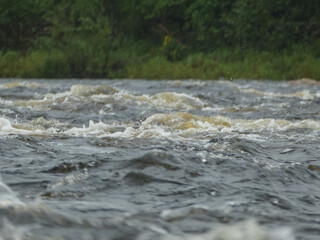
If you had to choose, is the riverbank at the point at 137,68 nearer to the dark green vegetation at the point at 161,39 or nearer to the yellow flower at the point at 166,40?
the dark green vegetation at the point at 161,39

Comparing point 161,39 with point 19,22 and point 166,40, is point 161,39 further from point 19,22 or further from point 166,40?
point 19,22

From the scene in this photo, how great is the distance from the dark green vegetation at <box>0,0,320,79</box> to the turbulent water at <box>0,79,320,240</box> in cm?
1229

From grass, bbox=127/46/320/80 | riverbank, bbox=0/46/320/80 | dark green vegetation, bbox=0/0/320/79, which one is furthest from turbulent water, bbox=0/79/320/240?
dark green vegetation, bbox=0/0/320/79

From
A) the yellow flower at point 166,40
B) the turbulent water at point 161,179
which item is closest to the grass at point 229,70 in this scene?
the yellow flower at point 166,40

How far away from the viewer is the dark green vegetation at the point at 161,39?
18.8m

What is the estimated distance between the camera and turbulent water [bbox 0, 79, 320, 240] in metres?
2.39

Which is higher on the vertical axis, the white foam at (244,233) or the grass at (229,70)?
the white foam at (244,233)

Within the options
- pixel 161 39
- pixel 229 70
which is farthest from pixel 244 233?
pixel 161 39

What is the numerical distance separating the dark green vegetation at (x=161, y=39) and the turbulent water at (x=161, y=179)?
12.3m

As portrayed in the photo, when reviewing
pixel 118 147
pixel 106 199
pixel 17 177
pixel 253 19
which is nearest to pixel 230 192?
pixel 106 199

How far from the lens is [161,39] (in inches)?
1257

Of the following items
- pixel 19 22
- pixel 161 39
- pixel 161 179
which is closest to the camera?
pixel 161 179

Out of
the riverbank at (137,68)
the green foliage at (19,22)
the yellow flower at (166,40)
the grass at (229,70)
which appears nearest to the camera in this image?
the grass at (229,70)

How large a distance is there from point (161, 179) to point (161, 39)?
95.2 ft
